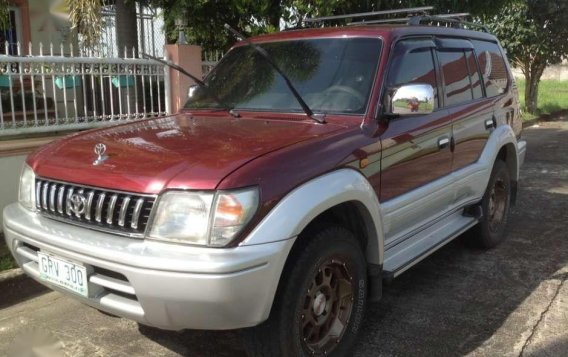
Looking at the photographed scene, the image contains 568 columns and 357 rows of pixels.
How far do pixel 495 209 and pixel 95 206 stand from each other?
148 inches

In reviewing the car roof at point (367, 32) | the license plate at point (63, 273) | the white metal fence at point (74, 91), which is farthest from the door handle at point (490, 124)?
the white metal fence at point (74, 91)

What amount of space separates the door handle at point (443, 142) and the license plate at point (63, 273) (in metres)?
2.50

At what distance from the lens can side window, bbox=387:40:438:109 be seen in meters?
3.70

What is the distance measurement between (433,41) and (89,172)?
8.82 feet

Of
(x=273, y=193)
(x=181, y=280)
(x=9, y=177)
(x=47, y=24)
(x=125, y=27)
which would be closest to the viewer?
(x=181, y=280)

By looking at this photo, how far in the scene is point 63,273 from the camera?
9.23ft

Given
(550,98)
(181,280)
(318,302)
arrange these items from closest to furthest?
(181,280) → (318,302) → (550,98)

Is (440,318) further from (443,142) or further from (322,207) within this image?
(322,207)

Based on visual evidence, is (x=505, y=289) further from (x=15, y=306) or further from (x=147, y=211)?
(x=15, y=306)

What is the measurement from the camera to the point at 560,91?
2461 centimetres

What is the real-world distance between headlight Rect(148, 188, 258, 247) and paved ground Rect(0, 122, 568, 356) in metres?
1.13

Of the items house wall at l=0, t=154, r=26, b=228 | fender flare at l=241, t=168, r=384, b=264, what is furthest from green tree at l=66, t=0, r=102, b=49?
fender flare at l=241, t=168, r=384, b=264

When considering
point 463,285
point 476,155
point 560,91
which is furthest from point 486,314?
point 560,91

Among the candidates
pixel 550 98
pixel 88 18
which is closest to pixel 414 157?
pixel 88 18
